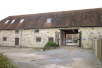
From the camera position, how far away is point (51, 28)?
20.5m

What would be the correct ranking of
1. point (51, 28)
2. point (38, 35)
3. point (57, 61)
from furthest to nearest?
point (38, 35) < point (51, 28) < point (57, 61)

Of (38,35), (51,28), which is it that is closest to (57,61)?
(51,28)

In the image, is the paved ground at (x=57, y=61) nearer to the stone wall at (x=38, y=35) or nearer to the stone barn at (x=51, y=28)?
the stone wall at (x=38, y=35)

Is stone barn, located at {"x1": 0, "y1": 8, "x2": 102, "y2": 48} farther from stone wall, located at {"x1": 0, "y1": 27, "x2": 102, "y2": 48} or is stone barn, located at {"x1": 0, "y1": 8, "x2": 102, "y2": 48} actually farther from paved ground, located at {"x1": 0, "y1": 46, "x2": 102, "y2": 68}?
paved ground, located at {"x1": 0, "y1": 46, "x2": 102, "y2": 68}

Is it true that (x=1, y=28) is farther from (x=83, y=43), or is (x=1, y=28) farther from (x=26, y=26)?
(x=83, y=43)

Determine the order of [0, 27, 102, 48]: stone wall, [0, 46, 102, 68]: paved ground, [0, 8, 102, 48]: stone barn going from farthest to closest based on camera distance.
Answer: [0, 8, 102, 48]: stone barn
[0, 27, 102, 48]: stone wall
[0, 46, 102, 68]: paved ground

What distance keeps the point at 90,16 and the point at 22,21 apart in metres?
14.1

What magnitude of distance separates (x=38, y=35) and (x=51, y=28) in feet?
9.63

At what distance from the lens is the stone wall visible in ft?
59.7

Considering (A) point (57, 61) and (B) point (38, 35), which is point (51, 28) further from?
(A) point (57, 61)

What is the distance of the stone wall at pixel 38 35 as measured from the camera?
18203mm

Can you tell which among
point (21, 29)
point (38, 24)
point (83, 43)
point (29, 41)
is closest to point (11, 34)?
point (21, 29)

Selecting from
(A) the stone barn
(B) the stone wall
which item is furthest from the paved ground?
(A) the stone barn

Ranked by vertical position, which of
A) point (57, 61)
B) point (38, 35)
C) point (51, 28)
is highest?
point (51, 28)
